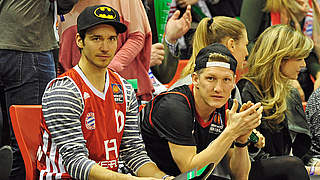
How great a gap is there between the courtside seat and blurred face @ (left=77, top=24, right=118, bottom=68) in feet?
1.27

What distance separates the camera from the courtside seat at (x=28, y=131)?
2.72m

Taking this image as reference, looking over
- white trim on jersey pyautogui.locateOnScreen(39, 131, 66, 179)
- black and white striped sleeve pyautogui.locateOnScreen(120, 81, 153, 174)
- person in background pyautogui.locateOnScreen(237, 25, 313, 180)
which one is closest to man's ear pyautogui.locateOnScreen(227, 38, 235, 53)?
person in background pyautogui.locateOnScreen(237, 25, 313, 180)

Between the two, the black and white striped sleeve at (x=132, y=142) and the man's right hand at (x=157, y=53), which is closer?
the black and white striped sleeve at (x=132, y=142)

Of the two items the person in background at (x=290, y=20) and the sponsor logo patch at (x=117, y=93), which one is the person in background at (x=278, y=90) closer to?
the person in background at (x=290, y=20)

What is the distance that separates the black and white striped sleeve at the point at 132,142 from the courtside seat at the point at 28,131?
462 millimetres

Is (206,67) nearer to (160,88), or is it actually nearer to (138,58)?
(138,58)

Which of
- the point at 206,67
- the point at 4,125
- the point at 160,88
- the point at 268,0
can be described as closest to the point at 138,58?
the point at 160,88

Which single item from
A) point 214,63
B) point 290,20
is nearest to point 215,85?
point 214,63

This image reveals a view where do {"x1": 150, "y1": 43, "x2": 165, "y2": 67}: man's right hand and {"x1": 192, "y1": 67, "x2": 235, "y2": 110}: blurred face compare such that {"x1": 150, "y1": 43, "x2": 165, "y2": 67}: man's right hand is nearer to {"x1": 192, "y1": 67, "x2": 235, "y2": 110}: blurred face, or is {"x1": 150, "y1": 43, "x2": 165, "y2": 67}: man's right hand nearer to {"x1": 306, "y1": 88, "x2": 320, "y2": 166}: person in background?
{"x1": 192, "y1": 67, "x2": 235, "y2": 110}: blurred face

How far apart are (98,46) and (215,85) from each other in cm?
68

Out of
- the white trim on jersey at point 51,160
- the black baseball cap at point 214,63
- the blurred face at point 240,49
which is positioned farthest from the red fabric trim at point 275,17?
the white trim on jersey at point 51,160

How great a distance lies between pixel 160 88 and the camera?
3945mm

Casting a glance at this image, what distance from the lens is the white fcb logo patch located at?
8.71ft

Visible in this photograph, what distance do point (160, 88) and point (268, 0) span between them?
1501 mm
